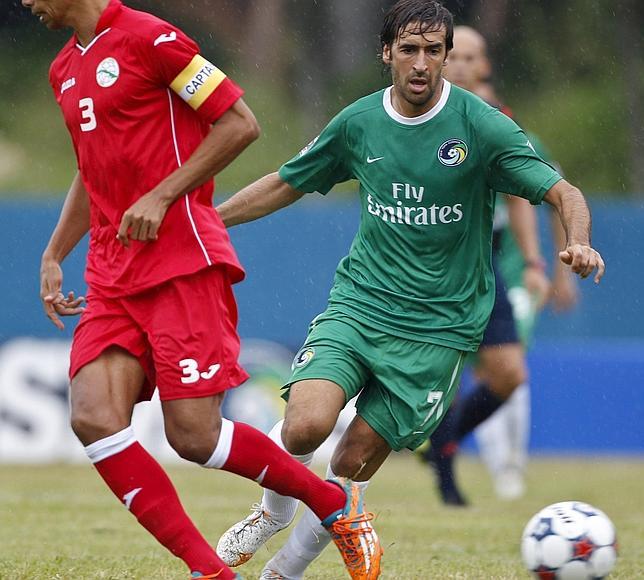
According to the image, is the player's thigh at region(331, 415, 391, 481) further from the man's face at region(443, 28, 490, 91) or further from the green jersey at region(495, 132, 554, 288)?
the green jersey at region(495, 132, 554, 288)

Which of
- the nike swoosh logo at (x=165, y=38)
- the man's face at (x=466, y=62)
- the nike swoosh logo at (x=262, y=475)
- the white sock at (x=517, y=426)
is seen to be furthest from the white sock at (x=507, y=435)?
the nike swoosh logo at (x=165, y=38)

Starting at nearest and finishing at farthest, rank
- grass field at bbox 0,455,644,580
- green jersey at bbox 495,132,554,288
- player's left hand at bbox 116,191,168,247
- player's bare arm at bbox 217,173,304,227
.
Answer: player's left hand at bbox 116,191,168,247, player's bare arm at bbox 217,173,304,227, grass field at bbox 0,455,644,580, green jersey at bbox 495,132,554,288

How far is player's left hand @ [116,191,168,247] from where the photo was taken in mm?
4590

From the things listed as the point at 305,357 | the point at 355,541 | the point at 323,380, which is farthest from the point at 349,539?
the point at 305,357

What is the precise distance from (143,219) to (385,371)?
1.26 m

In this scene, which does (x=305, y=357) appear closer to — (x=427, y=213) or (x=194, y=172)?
(x=427, y=213)

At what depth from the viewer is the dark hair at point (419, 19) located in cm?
533

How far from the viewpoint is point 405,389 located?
5367mm

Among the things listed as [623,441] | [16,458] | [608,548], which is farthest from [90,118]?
[623,441]

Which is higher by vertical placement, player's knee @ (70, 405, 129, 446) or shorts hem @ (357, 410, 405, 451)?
player's knee @ (70, 405, 129, 446)

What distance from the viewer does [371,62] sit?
19.5m

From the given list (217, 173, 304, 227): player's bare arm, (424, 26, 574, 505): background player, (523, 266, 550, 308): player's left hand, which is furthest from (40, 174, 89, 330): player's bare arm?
(523, 266, 550, 308): player's left hand

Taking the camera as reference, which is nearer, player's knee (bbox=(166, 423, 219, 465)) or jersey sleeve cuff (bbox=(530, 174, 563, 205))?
player's knee (bbox=(166, 423, 219, 465))

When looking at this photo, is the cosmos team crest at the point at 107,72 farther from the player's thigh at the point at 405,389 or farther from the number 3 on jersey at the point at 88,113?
the player's thigh at the point at 405,389
